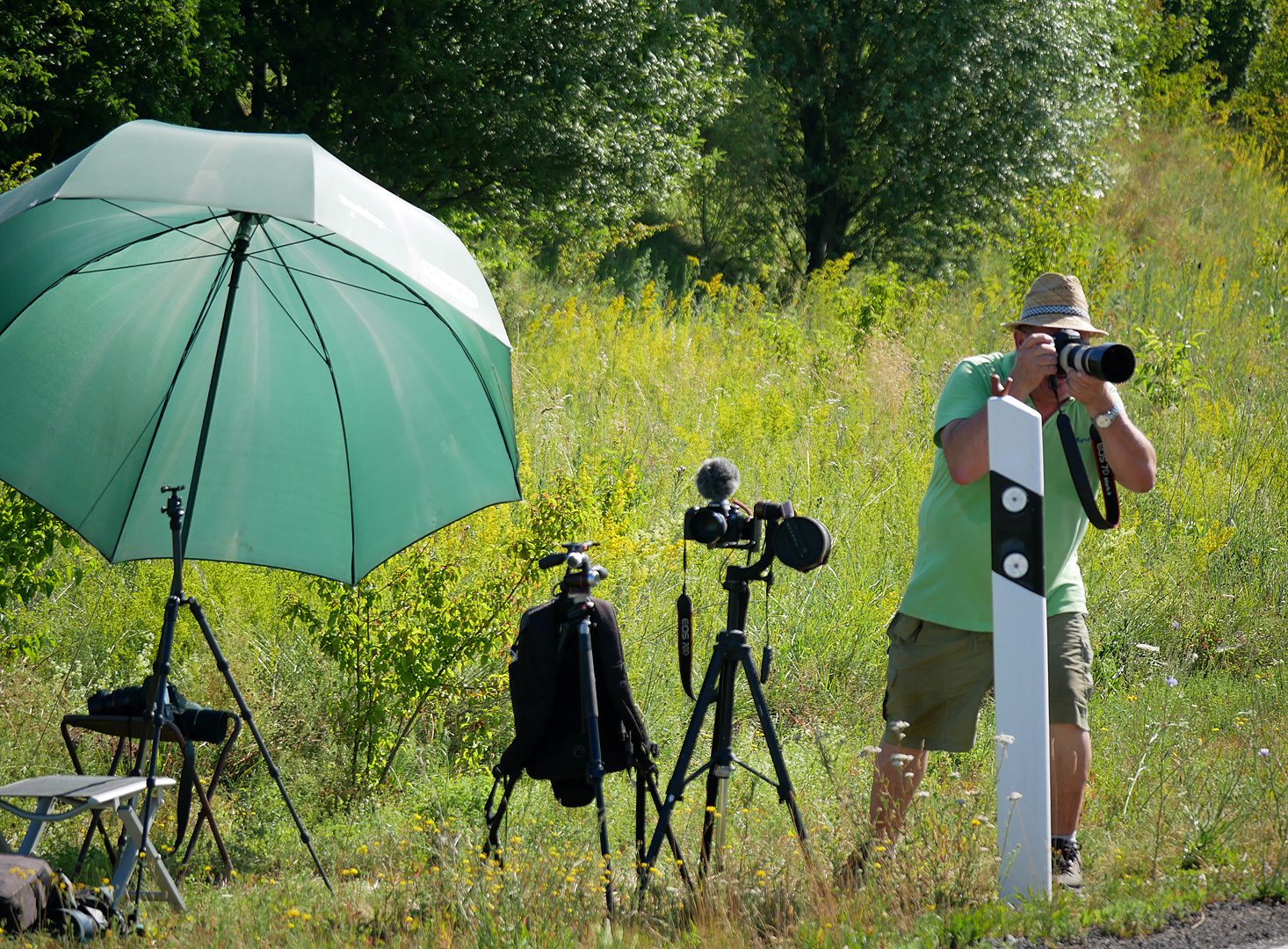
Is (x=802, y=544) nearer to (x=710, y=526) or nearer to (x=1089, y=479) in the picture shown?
(x=710, y=526)

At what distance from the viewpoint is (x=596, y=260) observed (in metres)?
17.0

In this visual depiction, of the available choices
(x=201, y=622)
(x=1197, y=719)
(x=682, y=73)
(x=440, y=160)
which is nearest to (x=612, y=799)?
(x=201, y=622)

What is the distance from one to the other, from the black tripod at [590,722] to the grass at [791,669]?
0.14 metres

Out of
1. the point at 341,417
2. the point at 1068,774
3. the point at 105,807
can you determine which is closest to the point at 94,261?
the point at 341,417

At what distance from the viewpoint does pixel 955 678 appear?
3346 mm

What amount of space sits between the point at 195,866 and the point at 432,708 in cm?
127

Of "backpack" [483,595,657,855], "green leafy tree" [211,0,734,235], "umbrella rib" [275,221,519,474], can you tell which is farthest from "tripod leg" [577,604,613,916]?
"green leafy tree" [211,0,734,235]

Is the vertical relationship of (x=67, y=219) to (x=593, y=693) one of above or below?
above

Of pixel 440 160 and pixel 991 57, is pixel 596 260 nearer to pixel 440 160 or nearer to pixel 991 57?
pixel 440 160

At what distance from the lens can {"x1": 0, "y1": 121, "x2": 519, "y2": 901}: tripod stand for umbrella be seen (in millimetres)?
3701

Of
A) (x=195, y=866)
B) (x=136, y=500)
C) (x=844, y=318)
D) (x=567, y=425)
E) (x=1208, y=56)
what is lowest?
(x=195, y=866)

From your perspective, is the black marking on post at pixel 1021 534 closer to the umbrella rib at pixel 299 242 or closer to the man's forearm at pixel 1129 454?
the man's forearm at pixel 1129 454

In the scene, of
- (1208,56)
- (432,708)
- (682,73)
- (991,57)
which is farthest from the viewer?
(1208,56)

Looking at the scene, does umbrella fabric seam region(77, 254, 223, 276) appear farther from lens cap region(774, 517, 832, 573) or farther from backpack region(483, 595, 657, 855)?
lens cap region(774, 517, 832, 573)
